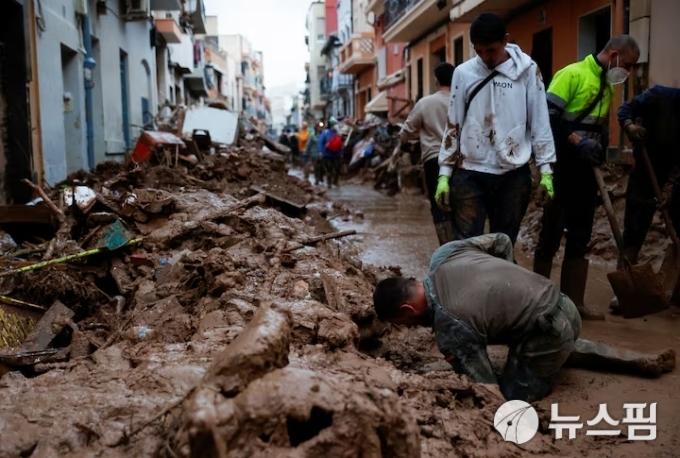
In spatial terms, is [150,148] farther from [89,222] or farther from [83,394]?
[83,394]

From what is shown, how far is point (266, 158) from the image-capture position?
499 inches

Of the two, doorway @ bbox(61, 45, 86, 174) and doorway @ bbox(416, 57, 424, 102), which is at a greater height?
doorway @ bbox(416, 57, 424, 102)

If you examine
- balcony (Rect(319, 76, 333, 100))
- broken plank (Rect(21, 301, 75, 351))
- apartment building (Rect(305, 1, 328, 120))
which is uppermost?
apartment building (Rect(305, 1, 328, 120))

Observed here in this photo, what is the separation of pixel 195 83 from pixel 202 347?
34.4 metres

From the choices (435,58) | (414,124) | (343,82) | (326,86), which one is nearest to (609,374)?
(414,124)

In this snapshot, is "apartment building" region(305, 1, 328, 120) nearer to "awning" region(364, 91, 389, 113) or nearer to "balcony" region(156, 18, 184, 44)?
"awning" region(364, 91, 389, 113)

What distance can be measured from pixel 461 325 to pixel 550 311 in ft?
1.39

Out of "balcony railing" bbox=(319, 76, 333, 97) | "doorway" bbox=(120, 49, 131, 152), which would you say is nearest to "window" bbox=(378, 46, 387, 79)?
"doorway" bbox=(120, 49, 131, 152)

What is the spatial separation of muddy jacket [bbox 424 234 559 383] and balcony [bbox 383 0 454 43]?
15.0 meters

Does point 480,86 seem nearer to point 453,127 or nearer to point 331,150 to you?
point 453,127

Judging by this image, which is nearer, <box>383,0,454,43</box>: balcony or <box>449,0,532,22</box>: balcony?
<box>449,0,532,22</box>: balcony

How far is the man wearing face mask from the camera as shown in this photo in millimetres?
4164

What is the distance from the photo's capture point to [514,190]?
3906 mm

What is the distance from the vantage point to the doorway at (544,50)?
11867 millimetres
